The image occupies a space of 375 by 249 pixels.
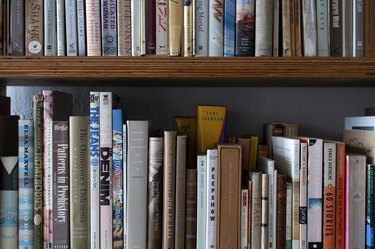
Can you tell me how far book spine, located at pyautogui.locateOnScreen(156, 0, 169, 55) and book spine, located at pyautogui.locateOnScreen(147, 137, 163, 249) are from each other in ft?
0.55

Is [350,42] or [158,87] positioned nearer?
[350,42]

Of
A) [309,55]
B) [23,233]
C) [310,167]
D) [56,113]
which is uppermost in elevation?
[309,55]

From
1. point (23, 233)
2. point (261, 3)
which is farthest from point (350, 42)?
point (23, 233)

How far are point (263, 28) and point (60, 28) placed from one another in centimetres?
38

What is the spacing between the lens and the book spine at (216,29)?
29.9 inches

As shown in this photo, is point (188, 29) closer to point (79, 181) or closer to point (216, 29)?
point (216, 29)

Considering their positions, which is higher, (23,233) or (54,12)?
(54,12)

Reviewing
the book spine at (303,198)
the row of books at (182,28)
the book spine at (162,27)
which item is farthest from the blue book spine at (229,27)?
the book spine at (303,198)

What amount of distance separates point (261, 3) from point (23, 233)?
0.62m

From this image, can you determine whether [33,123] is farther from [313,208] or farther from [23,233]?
[313,208]

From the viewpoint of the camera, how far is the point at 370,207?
2.41 ft

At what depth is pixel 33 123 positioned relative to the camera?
0.77 meters

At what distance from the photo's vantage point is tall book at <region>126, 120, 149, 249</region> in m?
0.75

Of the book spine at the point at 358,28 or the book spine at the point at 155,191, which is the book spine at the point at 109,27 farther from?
the book spine at the point at 358,28
